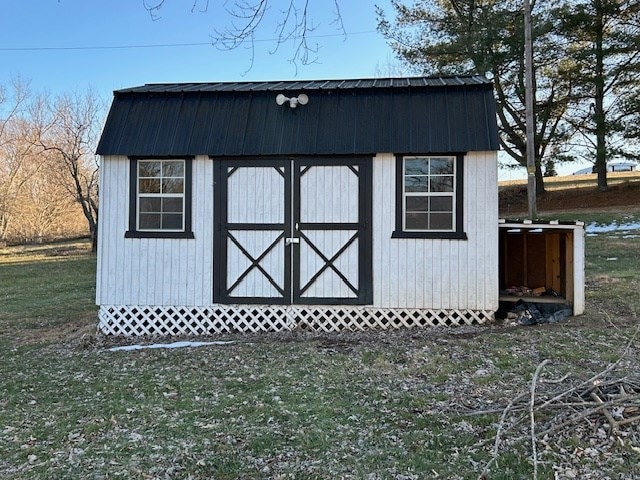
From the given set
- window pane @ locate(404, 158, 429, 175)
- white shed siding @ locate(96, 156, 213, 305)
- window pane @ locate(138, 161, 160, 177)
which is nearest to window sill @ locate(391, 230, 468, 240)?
window pane @ locate(404, 158, 429, 175)

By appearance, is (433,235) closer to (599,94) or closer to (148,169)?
(148,169)

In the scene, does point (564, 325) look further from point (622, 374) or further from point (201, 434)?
point (201, 434)

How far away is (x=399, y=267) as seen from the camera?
7070 mm

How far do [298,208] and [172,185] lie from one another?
6.08ft

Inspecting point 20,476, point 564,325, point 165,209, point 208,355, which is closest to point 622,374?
point 564,325

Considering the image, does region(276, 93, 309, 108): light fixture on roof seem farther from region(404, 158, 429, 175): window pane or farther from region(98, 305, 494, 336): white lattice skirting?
region(98, 305, 494, 336): white lattice skirting

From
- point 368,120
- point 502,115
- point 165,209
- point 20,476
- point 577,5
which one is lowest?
point 20,476

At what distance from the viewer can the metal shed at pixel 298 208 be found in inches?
274

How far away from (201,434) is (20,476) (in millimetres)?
1105

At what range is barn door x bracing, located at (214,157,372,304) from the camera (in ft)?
23.4

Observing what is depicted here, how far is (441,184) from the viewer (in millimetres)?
6992

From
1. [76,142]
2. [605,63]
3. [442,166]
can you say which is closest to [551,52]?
[605,63]

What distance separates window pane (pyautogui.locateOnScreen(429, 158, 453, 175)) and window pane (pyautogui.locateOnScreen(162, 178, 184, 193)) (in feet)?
11.6

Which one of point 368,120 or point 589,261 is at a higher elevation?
point 368,120
